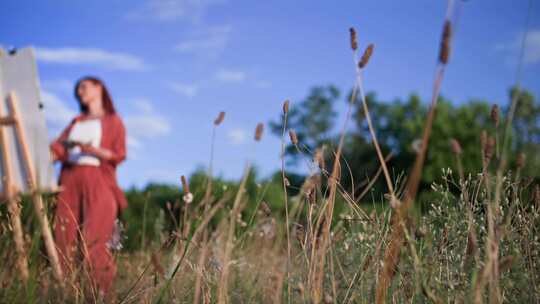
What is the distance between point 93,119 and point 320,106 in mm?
41209

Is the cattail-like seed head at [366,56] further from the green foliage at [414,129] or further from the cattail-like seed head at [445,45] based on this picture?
the green foliage at [414,129]

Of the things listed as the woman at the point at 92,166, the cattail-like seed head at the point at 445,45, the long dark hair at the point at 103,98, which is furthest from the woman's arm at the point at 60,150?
the cattail-like seed head at the point at 445,45

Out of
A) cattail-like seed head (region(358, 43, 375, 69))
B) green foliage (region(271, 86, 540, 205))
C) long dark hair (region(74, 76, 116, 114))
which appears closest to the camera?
cattail-like seed head (region(358, 43, 375, 69))

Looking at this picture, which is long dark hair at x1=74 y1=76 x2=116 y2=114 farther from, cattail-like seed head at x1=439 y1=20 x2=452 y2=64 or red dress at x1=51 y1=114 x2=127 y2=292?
cattail-like seed head at x1=439 y1=20 x2=452 y2=64

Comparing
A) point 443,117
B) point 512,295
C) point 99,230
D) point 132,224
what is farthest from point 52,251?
point 443,117

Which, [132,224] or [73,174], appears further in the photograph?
[132,224]

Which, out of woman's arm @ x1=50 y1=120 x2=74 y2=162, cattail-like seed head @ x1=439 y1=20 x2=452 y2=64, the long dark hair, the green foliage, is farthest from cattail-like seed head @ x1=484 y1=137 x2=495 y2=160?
the green foliage

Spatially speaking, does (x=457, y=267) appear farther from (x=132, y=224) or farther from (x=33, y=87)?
(x=132, y=224)

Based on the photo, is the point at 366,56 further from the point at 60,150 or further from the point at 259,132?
the point at 60,150

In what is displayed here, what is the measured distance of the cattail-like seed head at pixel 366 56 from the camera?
1.46 meters

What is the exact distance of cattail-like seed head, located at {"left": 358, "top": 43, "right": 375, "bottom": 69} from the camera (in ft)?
4.79

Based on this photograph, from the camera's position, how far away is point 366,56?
150 centimetres

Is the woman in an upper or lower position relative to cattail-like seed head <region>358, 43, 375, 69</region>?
lower

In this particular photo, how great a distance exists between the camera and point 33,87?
432 cm
